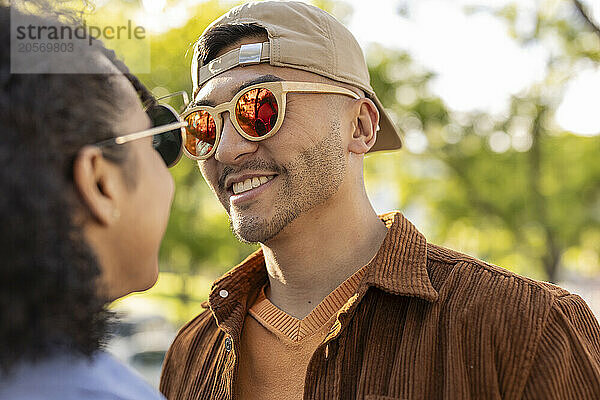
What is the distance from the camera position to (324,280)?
2.82m

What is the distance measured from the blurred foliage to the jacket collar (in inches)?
343

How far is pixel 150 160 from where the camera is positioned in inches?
64.2

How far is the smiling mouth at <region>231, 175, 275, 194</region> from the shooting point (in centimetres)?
278

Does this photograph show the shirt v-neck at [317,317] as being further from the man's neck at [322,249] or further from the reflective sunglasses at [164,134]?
the reflective sunglasses at [164,134]

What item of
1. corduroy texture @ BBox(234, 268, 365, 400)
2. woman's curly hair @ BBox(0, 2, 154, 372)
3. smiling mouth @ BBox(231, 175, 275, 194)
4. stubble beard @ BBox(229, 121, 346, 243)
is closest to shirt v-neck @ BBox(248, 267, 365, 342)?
corduroy texture @ BBox(234, 268, 365, 400)

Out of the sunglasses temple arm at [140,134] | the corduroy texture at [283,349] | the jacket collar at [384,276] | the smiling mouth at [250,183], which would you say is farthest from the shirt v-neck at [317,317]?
the sunglasses temple arm at [140,134]

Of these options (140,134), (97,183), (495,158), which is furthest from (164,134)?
(495,158)

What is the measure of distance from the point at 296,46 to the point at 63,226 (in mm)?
1689

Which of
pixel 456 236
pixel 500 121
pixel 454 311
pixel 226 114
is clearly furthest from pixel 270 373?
pixel 456 236

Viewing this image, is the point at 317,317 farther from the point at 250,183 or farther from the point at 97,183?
the point at 97,183

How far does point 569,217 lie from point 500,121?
2.39 m

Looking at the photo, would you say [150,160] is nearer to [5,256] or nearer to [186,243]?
[5,256]

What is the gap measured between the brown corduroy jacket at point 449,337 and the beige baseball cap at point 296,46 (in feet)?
2.64

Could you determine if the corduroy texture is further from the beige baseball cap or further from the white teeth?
the beige baseball cap
